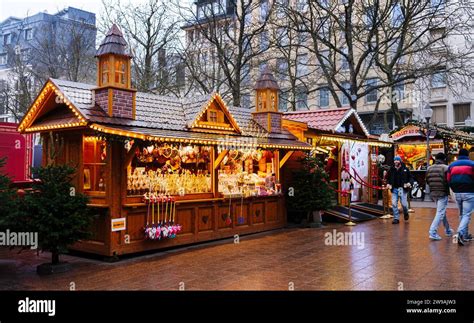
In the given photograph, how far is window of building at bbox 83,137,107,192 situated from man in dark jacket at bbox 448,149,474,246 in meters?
7.60

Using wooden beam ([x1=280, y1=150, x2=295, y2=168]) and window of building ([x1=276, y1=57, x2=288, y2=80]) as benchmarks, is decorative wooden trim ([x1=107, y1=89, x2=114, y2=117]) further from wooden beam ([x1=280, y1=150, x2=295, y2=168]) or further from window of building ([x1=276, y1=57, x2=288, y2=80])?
window of building ([x1=276, y1=57, x2=288, y2=80])

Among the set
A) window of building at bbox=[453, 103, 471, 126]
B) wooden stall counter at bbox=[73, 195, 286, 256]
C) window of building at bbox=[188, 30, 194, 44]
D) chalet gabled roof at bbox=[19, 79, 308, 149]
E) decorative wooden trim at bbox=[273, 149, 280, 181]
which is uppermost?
window of building at bbox=[188, 30, 194, 44]

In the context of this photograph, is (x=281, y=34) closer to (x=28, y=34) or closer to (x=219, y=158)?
(x=219, y=158)

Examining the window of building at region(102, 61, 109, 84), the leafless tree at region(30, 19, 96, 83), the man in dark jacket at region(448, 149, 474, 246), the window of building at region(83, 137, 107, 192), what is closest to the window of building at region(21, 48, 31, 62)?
the leafless tree at region(30, 19, 96, 83)

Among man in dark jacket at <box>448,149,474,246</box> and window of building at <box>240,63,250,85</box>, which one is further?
window of building at <box>240,63,250,85</box>

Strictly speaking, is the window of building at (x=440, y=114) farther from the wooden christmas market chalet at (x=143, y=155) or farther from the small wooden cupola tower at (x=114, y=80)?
the small wooden cupola tower at (x=114, y=80)

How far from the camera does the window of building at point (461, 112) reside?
36.3 m

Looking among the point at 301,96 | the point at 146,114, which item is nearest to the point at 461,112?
the point at 301,96

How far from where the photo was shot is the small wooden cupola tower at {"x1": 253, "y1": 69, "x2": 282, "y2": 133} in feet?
44.4

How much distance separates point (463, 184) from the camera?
9.72 metres

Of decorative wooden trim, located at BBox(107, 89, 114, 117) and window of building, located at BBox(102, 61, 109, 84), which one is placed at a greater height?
window of building, located at BBox(102, 61, 109, 84)

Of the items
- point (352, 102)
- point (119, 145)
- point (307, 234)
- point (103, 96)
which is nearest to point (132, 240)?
point (119, 145)

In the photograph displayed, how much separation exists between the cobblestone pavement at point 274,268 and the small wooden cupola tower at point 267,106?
12.3ft

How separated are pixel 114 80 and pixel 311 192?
706 centimetres
